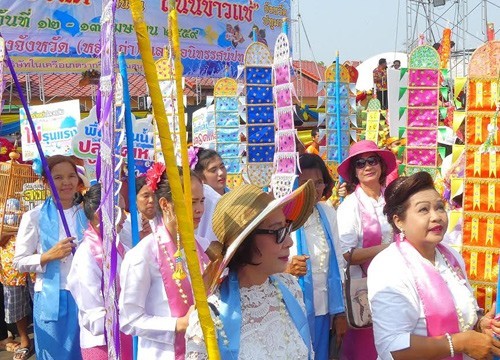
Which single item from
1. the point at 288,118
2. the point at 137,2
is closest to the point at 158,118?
the point at 137,2

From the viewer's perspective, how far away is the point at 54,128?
5.75 m

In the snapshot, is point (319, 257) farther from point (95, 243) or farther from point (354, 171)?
point (95, 243)

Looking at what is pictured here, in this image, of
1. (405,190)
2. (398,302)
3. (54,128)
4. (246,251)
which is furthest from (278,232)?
(54,128)

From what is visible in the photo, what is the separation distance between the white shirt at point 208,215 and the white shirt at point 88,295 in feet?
2.06

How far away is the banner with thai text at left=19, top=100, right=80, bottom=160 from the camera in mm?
5656

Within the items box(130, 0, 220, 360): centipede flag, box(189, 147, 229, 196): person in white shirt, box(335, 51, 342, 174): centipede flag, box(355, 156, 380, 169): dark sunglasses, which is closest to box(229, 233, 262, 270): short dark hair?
box(130, 0, 220, 360): centipede flag

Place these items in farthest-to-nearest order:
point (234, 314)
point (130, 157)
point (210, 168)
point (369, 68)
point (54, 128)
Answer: point (369, 68), point (54, 128), point (210, 168), point (130, 157), point (234, 314)

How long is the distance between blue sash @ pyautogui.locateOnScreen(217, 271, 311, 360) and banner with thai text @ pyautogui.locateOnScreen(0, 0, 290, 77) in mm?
7743

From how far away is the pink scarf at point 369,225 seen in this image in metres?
3.43

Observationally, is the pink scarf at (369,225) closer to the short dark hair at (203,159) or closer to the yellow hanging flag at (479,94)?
the yellow hanging flag at (479,94)

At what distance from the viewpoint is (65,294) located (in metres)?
3.58

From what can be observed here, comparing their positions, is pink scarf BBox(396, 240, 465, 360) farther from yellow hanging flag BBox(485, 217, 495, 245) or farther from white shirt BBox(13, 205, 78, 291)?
white shirt BBox(13, 205, 78, 291)

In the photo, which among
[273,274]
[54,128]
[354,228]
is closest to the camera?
[273,274]

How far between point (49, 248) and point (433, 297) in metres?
2.24
